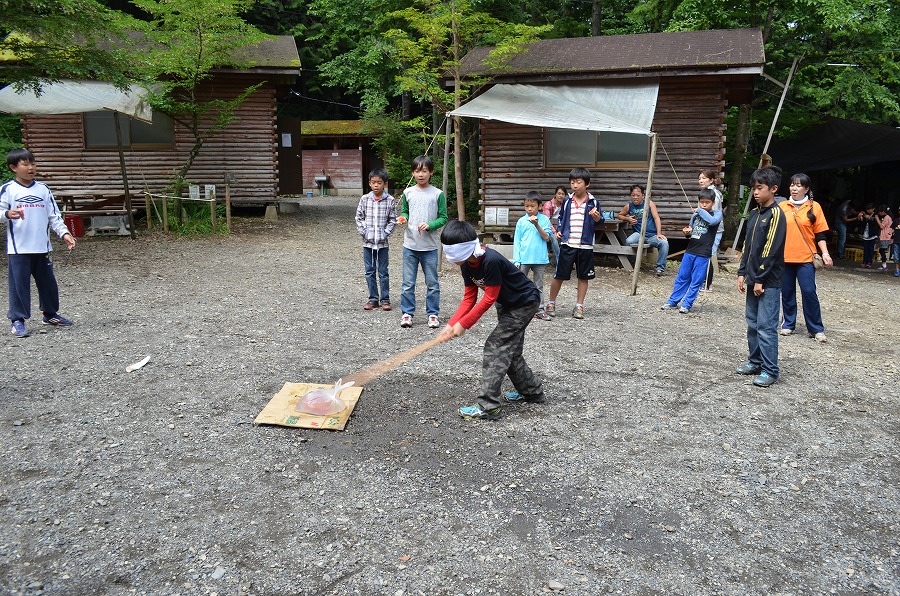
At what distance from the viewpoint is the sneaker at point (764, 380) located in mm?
5641

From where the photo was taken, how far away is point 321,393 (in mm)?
4789

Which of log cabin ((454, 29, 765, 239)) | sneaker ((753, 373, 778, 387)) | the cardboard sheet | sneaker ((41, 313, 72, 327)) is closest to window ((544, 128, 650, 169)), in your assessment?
log cabin ((454, 29, 765, 239))

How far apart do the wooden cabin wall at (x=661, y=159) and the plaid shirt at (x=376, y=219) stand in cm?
581

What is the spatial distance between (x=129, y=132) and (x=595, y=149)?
11.0m

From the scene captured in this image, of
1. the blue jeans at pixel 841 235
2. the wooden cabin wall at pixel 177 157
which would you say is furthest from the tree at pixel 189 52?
the blue jeans at pixel 841 235

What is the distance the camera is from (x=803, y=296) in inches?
294

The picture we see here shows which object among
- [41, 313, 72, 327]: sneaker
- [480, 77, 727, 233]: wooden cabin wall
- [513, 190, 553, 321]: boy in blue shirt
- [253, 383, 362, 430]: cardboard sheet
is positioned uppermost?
[480, 77, 727, 233]: wooden cabin wall

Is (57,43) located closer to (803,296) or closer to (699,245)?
(699,245)

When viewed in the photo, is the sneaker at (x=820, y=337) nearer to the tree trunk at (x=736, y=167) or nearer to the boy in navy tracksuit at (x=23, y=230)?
the tree trunk at (x=736, y=167)

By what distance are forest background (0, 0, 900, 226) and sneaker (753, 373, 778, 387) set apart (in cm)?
651

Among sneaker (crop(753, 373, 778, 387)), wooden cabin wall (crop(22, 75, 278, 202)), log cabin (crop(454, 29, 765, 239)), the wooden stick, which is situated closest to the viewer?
the wooden stick

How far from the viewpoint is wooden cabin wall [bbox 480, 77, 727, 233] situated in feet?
40.4

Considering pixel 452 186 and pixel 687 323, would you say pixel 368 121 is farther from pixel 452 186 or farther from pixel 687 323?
pixel 687 323

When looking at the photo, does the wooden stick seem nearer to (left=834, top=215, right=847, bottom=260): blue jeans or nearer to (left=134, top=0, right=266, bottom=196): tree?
(left=134, top=0, right=266, bottom=196): tree
